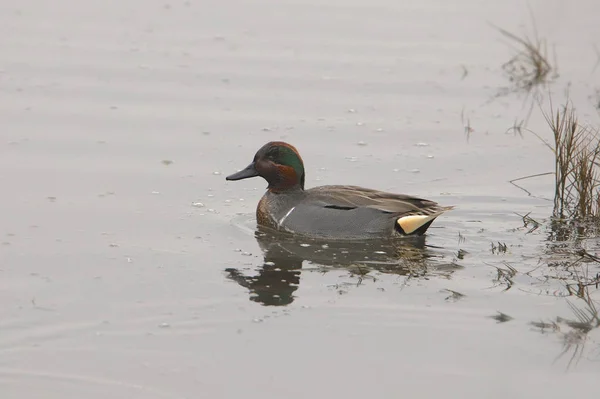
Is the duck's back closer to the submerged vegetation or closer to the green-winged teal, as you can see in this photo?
the green-winged teal

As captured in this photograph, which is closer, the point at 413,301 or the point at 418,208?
the point at 413,301

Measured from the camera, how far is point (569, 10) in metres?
15.5

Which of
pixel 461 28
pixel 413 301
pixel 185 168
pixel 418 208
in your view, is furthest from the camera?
pixel 461 28

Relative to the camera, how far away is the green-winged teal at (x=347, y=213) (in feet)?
29.9

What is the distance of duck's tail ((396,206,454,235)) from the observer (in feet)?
29.7

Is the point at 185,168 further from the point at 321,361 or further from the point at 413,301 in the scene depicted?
the point at 321,361

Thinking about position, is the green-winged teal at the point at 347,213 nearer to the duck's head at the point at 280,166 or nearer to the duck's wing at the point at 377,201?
the duck's wing at the point at 377,201

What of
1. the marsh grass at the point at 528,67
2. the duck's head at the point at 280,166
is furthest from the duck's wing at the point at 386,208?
the marsh grass at the point at 528,67

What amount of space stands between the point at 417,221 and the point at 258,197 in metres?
1.82

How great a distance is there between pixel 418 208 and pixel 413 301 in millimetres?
1813

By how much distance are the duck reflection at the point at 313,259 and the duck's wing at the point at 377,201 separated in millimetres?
254

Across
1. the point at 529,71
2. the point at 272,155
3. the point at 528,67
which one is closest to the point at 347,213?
the point at 272,155

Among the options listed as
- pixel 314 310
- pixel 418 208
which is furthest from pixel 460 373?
pixel 418 208

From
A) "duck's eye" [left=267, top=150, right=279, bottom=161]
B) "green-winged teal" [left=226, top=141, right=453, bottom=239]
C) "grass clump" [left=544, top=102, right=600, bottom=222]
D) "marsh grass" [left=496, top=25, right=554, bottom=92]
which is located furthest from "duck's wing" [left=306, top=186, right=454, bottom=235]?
"marsh grass" [left=496, top=25, right=554, bottom=92]
